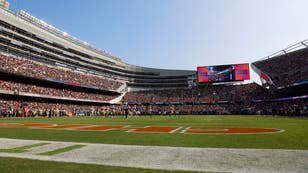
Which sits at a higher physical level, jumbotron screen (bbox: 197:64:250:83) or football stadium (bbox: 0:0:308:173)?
jumbotron screen (bbox: 197:64:250:83)

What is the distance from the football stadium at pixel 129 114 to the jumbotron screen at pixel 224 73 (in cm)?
32

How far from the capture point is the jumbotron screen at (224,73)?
218 feet

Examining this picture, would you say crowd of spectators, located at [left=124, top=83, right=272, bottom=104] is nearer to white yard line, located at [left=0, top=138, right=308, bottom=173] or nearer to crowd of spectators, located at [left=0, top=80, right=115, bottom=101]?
crowd of spectators, located at [left=0, top=80, right=115, bottom=101]

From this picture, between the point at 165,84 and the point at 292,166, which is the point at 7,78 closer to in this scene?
the point at 292,166

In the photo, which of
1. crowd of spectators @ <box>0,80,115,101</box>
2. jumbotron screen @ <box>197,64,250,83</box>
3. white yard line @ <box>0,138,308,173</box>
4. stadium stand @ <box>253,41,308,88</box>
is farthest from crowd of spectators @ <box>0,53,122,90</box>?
stadium stand @ <box>253,41,308,88</box>

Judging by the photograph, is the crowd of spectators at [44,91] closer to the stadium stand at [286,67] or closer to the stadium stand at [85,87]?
Result: the stadium stand at [85,87]

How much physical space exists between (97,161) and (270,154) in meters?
4.54

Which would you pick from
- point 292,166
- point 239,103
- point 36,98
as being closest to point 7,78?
point 36,98

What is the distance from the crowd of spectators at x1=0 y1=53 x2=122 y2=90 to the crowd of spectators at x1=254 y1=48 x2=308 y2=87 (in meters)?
50.8

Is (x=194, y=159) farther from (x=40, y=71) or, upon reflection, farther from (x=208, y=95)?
(x=208, y=95)

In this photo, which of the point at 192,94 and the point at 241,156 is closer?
the point at 241,156

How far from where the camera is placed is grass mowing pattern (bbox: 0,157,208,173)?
13.2 ft

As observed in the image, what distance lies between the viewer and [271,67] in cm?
5712

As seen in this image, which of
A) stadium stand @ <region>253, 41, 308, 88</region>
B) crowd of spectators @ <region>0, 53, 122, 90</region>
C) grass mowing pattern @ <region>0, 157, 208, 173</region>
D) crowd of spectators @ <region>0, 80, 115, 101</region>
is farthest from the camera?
stadium stand @ <region>253, 41, 308, 88</region>
